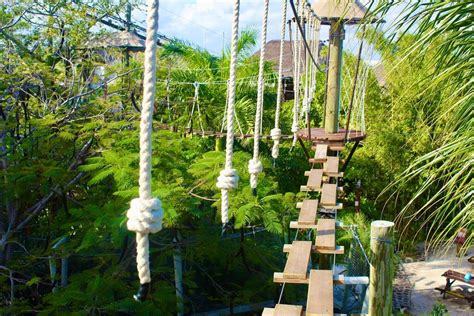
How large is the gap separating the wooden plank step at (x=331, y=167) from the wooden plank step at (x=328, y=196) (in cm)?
16

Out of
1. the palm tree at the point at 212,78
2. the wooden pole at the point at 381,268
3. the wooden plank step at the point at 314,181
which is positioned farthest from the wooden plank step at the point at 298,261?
the palm tree at the point at 212,78

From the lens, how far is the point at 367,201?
8773mm

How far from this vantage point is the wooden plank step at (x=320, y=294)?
81.5 inches

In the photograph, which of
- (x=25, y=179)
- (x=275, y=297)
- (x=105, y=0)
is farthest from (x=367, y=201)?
(x=25, y=179)

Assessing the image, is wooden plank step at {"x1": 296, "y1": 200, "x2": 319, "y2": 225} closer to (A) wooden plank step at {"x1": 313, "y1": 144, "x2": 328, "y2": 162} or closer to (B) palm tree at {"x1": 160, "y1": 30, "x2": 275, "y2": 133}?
(A) wooden plank step at {"x1": 313, "y1": 144, "x2": 328, "y2": 162}

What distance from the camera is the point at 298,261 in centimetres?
245

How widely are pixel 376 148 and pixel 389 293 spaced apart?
676 centimetres

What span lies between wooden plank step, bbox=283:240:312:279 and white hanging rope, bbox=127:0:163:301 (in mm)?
1163

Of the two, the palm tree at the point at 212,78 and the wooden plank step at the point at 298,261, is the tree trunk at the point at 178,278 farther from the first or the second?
the palm tree at the point at 212,78

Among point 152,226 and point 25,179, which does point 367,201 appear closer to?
point 25,179

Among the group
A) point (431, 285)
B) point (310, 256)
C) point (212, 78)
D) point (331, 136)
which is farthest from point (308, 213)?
point (212, 78)

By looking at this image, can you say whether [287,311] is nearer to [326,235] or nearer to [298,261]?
[298,261]

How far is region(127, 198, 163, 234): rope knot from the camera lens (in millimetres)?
1231

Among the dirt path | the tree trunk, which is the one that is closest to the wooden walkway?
the tree trunk
